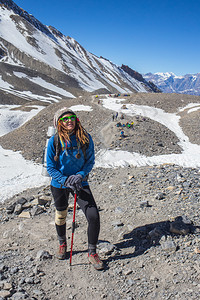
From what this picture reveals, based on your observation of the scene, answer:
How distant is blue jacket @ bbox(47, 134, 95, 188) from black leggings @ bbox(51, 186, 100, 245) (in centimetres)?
20

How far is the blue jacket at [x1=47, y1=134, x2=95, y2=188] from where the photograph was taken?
4758 millimetres

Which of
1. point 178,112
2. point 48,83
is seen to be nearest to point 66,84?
point 48,83

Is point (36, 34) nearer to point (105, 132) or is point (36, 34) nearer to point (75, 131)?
point (105, 132)

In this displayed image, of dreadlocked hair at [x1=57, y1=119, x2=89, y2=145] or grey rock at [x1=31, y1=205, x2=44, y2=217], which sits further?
grey rock at [x1=31, y1=205, x2=44, y2=217]

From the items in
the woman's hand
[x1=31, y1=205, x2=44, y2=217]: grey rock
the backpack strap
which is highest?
the backpack strap

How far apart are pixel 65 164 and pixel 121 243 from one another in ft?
8.42

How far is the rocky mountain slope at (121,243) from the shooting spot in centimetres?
414

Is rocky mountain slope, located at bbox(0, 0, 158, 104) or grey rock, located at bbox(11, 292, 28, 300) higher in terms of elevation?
rocky mountain slope, located at bbox(0, 0, 158, 104)

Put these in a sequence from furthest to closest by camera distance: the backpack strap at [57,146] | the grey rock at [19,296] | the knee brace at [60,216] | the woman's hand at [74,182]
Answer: the knee brace at [60,216], the backpack strap at [57,146], the woman's hand at [74,182], the grey rock at [19,296]

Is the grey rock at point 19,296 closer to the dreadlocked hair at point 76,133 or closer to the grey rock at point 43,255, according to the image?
the grey rock at point 43,255

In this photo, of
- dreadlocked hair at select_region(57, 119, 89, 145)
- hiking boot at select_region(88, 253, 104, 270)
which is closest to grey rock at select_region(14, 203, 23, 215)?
hiking boot at select_region(88, 253, 104, 270)

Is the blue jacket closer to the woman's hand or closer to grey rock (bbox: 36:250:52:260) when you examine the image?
the woman's hand

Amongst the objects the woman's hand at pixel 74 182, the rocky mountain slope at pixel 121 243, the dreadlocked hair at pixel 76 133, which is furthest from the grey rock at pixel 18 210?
the dreadlocked hair at pixel 76 133

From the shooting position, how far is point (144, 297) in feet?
12.8
